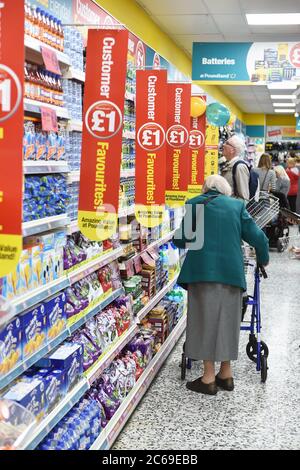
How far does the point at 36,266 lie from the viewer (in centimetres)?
285

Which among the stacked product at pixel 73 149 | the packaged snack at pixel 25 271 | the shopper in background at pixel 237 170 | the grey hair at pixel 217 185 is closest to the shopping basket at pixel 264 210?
the shopper in background at pixel 237 170

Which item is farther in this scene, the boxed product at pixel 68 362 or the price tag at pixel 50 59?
the boxed product at pixel 68 362

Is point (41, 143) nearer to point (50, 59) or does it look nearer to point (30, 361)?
point (50, 59)

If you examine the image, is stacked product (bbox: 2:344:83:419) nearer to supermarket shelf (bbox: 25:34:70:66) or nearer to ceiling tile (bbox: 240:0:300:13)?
supermarket shelf (bbox: 25:34:70:66)

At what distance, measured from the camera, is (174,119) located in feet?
17.6

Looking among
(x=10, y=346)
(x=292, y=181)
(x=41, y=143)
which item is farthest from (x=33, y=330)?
(x=292, y=181)

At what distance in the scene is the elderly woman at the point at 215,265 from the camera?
436cm

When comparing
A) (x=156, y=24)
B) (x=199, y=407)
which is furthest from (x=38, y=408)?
(x=156, y=24)

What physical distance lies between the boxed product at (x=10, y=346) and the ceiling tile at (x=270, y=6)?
197 inches

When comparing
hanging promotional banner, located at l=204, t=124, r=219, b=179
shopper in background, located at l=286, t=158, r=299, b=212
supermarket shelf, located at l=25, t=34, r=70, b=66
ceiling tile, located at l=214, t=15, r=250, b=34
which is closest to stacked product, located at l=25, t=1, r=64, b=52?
supermarket shelf, located at l=25, t=34, r=70, b=66

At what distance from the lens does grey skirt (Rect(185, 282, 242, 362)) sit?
4.44m

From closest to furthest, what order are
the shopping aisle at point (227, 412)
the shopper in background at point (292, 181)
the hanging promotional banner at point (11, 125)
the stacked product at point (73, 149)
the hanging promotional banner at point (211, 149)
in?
the hanging promotional banner at point (11, 125) → the stacked product at point (73, 149) → the shopping aisle at point (227, 412) → the hanging promotional banner at point (211, 149) → the shopper in background at point (292, 181)

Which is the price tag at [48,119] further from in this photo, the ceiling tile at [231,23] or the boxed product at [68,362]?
the ceiling tile at [231,23]
